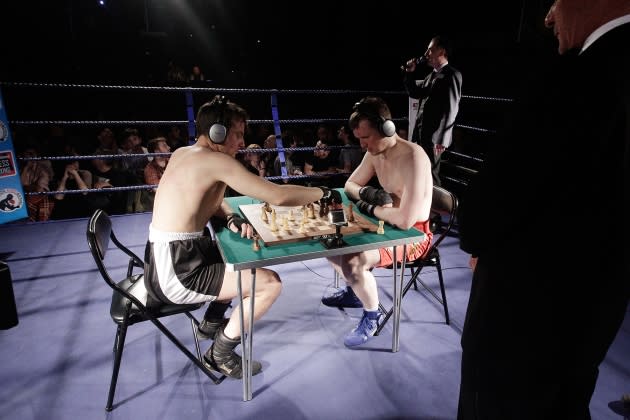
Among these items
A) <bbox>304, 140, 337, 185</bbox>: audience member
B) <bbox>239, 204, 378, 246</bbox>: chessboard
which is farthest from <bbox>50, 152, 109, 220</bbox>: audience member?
Answer: <bbox>239, 204, 378, 246</bbox>: chessboard

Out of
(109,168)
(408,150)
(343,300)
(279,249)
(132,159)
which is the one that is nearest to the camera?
(279,249)

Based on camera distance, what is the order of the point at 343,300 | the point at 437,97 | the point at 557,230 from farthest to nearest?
the point at 437,97 → the point at 343,300 → the point at 557,230

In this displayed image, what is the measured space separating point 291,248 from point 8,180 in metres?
2.88

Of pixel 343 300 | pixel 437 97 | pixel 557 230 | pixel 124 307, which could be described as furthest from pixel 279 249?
pixel 437 97

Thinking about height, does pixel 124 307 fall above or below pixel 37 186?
below

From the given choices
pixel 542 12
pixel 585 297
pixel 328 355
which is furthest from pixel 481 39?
pixel 585 297

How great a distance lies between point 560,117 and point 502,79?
6.83 meters

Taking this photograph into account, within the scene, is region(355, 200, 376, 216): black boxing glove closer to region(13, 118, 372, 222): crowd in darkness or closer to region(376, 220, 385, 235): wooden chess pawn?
region(376, 220, 385, 235): wooden chess pawn

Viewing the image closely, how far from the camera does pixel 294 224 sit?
1.89m

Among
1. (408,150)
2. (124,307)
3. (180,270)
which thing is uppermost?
(408,150)

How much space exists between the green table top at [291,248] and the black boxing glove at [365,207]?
0.14m

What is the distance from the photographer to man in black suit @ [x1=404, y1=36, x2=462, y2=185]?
369 centimetres

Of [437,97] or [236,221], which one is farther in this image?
[437,97]

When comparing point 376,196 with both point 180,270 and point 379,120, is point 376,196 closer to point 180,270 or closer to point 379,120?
point 379,120
